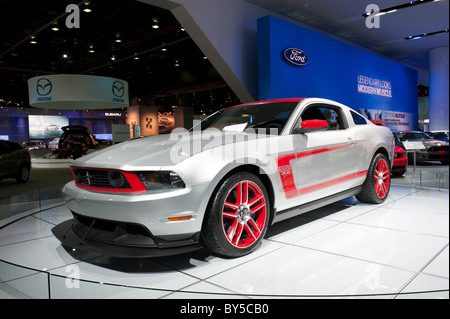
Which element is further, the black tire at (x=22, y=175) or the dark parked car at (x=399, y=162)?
the black tire at (x=22, y=175)

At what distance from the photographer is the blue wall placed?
8000 millimetres

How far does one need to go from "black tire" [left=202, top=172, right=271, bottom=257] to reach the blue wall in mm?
5495

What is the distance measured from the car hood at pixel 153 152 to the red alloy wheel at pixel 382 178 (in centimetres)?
227

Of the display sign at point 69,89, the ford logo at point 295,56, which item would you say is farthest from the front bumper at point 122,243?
the display sign at point 69,89

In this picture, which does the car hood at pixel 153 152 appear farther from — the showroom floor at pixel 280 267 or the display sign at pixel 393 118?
the display sign at pixel 393 118

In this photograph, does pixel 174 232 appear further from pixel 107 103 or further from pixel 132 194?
pixel 107 103

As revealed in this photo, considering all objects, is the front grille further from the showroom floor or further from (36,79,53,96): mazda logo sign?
(36,79,53,96): mazda logo sign

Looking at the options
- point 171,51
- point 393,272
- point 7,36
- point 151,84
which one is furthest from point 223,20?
point 151,84

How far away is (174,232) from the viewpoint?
229 centimetres

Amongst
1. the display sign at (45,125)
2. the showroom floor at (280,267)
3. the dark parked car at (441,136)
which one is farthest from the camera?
the display sign at (45,125)

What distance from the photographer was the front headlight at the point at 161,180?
90.7 inches

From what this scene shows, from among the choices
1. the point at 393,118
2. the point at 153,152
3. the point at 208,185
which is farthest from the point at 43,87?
the point at 393,118

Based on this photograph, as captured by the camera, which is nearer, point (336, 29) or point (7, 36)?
point (336, 29)
